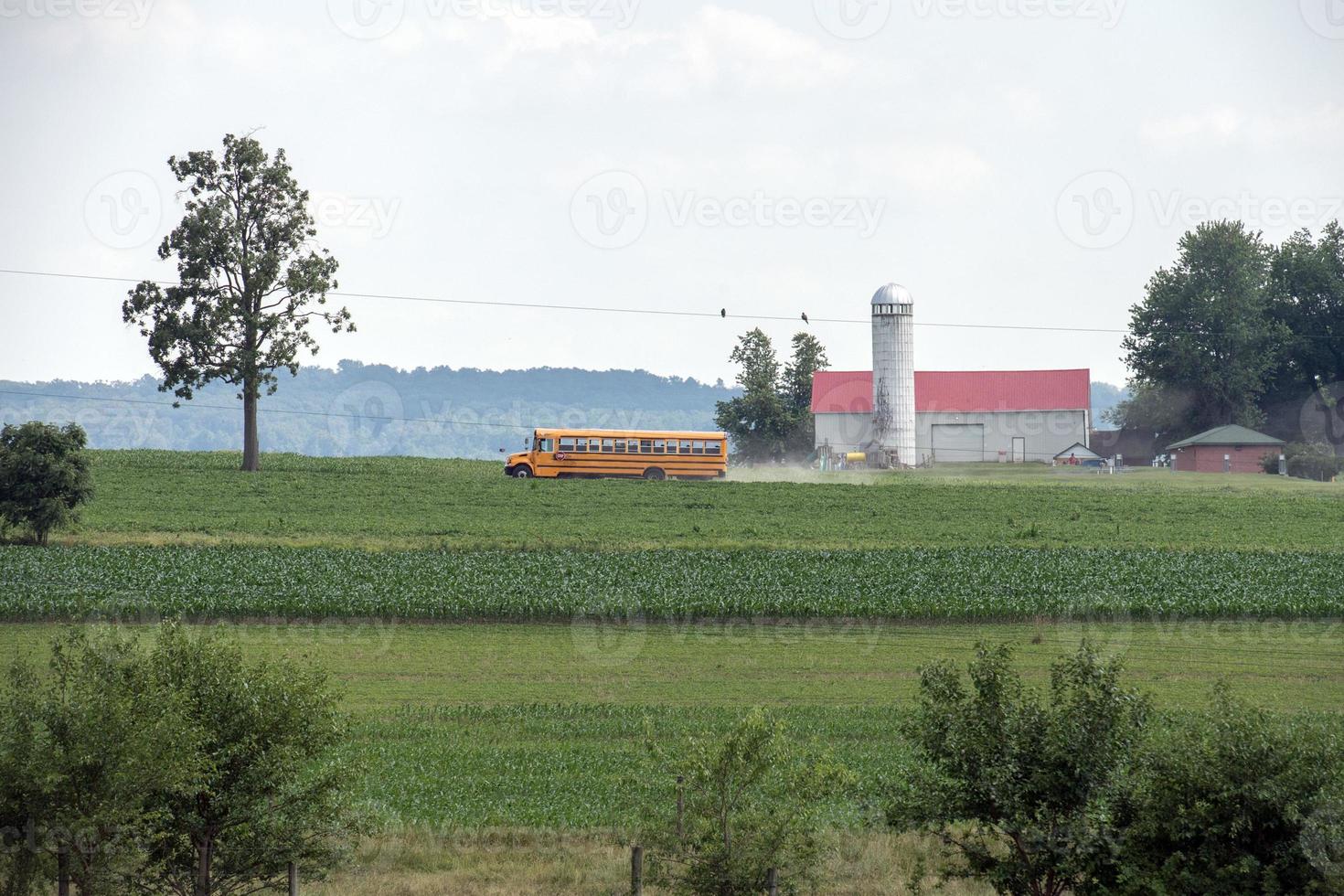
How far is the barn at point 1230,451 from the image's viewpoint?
3187 inches

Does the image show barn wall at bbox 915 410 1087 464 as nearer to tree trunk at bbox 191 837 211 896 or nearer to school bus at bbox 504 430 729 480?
school bus at bbox 504 430 729 480

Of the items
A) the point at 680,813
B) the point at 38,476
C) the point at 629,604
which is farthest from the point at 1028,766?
the point at 38,476

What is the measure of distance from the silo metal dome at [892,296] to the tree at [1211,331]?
74.3 feet

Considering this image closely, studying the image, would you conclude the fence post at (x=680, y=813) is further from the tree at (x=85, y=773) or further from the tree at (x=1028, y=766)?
the tree at (x=85, y=773)

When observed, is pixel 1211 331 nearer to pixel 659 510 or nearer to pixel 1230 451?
pixel 1230 451

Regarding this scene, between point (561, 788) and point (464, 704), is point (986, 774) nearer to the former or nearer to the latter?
point (561, 788)

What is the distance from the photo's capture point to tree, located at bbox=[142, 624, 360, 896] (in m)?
13.6

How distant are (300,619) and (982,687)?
2311cm

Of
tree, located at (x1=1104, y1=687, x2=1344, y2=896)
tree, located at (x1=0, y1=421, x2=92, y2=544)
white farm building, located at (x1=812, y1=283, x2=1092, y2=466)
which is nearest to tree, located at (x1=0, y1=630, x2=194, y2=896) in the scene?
tree, located at (x1=1104, y1=687, x2=1344, y2=896)

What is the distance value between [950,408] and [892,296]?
28.9ft

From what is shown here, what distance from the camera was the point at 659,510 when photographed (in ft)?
173

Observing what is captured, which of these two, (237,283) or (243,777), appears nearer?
(243,777)

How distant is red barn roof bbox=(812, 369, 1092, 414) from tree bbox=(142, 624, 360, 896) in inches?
2874

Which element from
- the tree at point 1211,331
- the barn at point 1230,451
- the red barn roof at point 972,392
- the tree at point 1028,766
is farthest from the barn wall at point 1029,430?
the tree at point 1028,766
